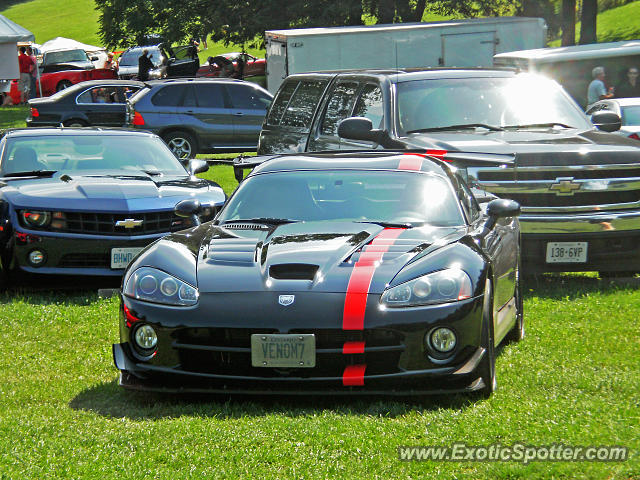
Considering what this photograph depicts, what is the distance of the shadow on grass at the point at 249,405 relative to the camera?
5324 millimetres

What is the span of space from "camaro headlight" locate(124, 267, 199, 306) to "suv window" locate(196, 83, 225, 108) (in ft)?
56.1

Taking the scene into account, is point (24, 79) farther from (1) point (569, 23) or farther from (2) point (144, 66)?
(1) point (569, 23)

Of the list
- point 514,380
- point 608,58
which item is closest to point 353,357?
point 514,380

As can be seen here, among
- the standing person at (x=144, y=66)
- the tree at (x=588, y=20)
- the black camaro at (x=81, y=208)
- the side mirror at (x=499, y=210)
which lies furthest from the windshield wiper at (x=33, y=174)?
the tree at (x=588, y=20)

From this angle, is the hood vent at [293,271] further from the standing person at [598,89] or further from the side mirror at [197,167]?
the standing person at [598,89]

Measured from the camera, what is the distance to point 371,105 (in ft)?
34.0

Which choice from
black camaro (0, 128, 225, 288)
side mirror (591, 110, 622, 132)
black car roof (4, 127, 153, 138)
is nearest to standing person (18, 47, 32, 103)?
black car roof (4, 127, 153, 138)

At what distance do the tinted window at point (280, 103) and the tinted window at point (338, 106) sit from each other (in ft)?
3.87

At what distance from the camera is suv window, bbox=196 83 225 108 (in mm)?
22641

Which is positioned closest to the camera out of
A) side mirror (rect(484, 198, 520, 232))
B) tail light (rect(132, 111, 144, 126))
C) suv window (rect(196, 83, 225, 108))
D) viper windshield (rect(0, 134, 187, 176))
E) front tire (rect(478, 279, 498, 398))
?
front tire (rect(478, 279, 498, 398))

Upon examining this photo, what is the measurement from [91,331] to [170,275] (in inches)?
81.2

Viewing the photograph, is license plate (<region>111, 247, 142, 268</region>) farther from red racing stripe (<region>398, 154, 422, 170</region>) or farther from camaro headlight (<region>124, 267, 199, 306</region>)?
camaro headlight (<region>124, 267, 199, 306</region>)

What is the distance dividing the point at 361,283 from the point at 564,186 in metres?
4.09

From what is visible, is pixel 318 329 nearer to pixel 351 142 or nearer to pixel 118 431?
pixel 118 431
